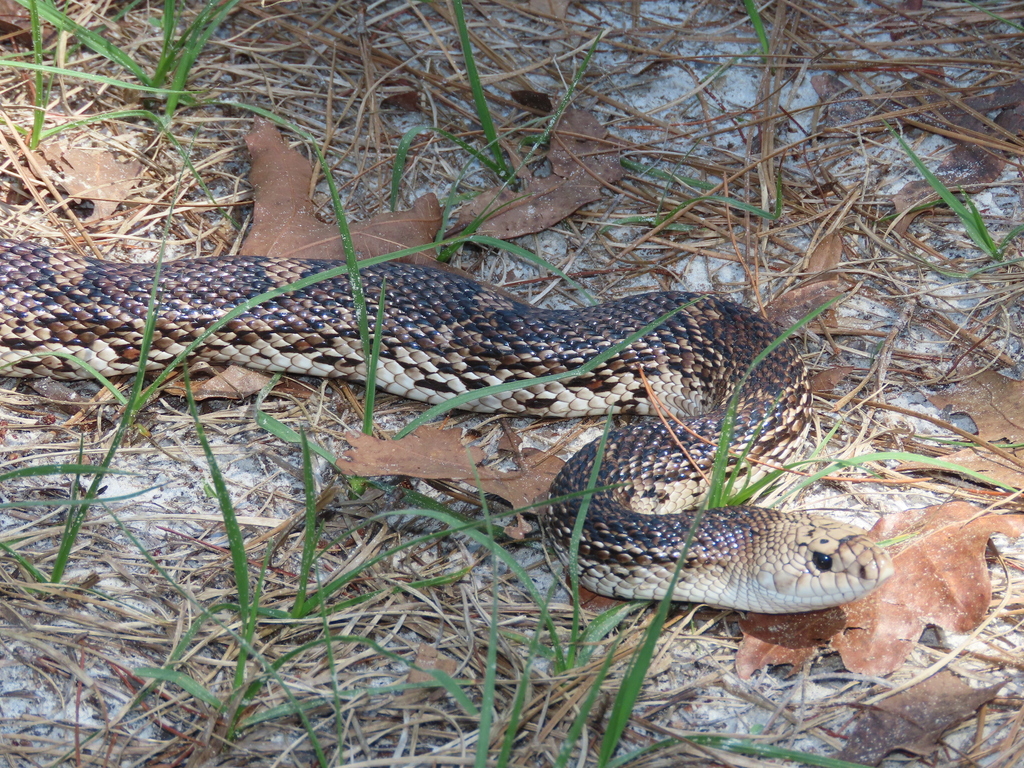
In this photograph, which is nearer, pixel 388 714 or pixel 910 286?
pixel 388 714

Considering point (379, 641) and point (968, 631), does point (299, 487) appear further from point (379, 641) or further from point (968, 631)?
point (968, 631)

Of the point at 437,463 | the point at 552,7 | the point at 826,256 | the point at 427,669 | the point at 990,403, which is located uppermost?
the point at 552,7

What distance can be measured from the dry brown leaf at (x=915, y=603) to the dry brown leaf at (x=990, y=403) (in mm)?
554

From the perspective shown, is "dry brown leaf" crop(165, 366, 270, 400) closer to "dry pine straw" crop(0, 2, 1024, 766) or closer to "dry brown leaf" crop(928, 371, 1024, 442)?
"dry pine straw" crop(0, 2, 1024, 766)

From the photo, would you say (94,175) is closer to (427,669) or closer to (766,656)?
(427,669)

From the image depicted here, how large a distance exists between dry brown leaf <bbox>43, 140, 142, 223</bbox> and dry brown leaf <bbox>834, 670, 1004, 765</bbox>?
416cm

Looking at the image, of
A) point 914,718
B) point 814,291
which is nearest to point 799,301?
point 814,291

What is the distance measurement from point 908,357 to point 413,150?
285cm

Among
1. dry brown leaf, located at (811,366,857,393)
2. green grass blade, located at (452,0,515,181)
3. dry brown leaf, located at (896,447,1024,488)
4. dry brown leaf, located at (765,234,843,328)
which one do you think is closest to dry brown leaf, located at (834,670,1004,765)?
dry brown leaf, located at (896,447,1024,488)

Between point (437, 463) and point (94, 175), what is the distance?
2.63 meters

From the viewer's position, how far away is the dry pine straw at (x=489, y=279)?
265 centimetres

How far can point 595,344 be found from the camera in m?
3.88

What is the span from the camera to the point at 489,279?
4.48m

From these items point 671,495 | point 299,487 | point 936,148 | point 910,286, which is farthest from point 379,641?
point 936,148
